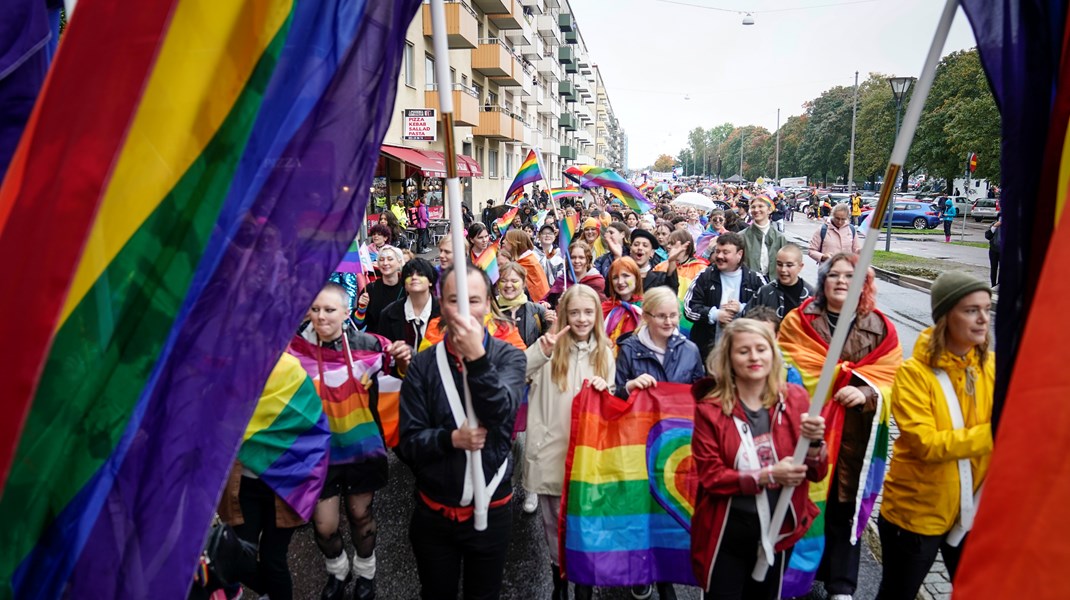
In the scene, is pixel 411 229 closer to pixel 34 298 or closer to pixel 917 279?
pixel 917 279

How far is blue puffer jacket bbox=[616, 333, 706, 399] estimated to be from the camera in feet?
13.9

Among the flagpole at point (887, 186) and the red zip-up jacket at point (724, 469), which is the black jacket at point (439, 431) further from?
the flagpole at point (887, 186)

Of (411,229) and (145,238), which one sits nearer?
(145,238)

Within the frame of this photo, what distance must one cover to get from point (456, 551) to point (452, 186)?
5.36 feet

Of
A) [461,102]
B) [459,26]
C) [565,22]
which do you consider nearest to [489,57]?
[461,102]

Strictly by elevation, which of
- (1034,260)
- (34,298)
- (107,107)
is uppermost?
(107,107)

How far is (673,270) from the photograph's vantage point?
6988 millimetres

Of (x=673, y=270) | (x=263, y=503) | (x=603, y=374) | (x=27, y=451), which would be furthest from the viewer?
(x=673, y=270)

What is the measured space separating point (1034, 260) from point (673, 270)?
5518 mm

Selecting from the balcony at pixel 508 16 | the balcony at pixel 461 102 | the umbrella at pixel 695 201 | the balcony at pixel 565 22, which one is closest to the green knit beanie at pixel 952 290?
the umbrella at pixel 695 201

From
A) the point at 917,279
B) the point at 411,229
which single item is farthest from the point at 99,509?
the point at 411,229

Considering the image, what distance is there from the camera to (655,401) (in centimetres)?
403

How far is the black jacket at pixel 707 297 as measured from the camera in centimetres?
614

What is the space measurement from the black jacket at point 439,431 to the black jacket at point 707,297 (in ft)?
11.2
